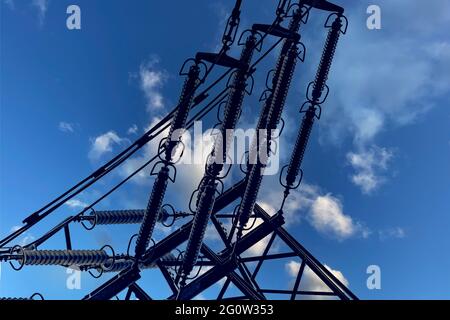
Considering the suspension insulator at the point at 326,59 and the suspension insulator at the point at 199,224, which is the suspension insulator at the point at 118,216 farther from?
the suspension insulator at the point at 326,59

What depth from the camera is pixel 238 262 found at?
15.5m

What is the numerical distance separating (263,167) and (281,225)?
201cm

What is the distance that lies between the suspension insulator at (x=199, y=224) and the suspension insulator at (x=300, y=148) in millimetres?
2833

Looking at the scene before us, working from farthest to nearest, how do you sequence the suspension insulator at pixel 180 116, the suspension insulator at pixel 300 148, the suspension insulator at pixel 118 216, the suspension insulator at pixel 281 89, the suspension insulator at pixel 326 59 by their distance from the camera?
1. the suspension insulator at pixel 118 216
2. the suspension insulator at pixel 326 59
3. the suspension insulator at pixel 300 148
4. the suspension insulator at pixel 281 89
5. the suspension insulator at pixel 180 116

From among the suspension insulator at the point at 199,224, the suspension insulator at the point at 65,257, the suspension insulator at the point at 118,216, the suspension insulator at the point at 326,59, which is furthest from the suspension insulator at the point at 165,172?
the suspension insulator at the point at 326,59

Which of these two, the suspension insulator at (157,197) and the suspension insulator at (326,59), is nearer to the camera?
the suspension insulator at (157,197)

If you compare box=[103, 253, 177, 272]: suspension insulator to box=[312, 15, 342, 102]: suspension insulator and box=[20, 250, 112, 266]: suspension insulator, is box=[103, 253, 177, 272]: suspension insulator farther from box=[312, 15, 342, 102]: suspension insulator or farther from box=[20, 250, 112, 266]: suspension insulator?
box=[312, 15, 342, 102]: suspension insulator

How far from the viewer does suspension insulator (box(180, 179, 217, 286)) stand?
44.4 feet

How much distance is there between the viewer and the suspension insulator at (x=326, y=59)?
51.3ft

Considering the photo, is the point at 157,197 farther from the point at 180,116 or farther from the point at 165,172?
the point at 180,116

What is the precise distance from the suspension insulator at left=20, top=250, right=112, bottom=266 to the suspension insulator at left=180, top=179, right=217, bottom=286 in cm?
236

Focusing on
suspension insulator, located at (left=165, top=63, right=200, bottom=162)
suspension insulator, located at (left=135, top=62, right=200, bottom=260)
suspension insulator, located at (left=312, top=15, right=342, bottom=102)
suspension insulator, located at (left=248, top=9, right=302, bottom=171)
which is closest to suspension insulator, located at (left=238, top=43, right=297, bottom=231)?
suspension insulator, located at (left=248, top=9, right=302, bottom=171)

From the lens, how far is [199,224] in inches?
536
